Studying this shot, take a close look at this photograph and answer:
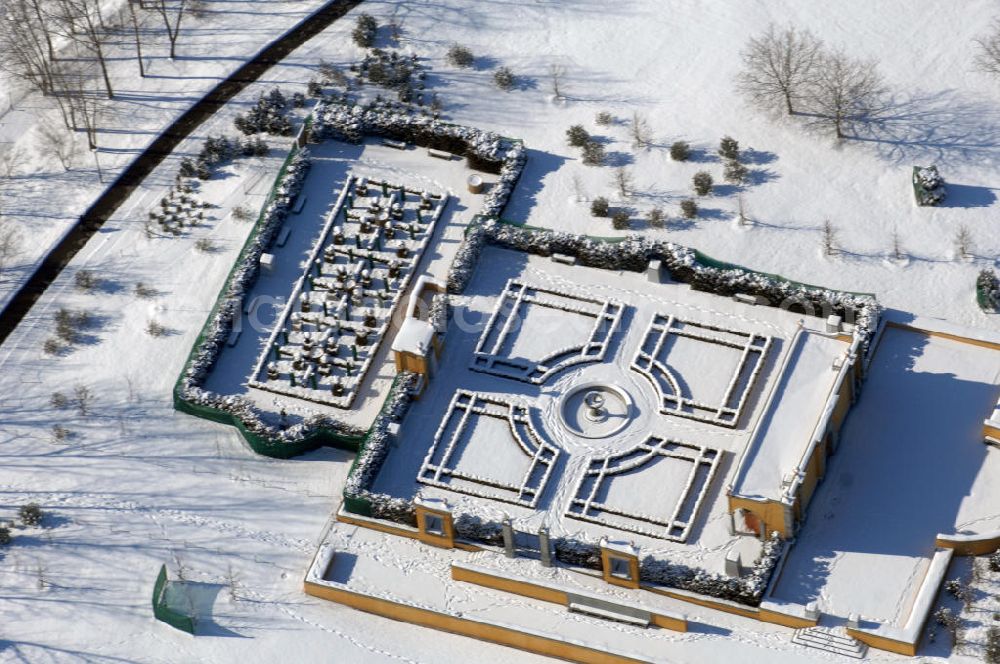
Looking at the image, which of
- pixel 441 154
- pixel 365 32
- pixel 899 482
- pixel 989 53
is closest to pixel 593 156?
pixel 441 154

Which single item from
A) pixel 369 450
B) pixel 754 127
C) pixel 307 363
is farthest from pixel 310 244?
pixel 754 127

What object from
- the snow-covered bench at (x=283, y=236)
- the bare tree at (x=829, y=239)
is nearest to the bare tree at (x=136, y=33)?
the snow-covered bench at (x=283, y=236)

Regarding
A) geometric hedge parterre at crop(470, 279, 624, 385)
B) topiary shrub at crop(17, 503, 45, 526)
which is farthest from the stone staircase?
topiary shrub at crop(17, 503, 45, 526)

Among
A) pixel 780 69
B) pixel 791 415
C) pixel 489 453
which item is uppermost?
pixel 780 69

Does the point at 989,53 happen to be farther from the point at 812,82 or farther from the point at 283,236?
the point at 283,236

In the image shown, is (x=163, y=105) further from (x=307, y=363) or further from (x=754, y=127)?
(x=754, y=127)
